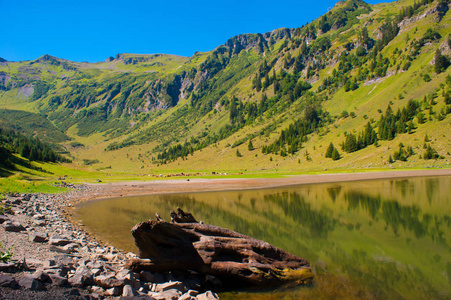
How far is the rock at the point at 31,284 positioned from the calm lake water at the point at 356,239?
673 cm

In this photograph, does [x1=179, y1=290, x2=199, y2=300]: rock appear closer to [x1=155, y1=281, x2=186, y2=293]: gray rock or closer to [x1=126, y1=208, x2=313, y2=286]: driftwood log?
[x1=155, y1=281, x2=186, y2=293]: gray rock

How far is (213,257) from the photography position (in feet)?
40.6

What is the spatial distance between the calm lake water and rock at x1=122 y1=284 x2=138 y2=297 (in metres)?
3.77

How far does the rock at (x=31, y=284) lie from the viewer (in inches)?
296

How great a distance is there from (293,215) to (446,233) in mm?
11673

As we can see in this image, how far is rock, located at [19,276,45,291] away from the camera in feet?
24.6

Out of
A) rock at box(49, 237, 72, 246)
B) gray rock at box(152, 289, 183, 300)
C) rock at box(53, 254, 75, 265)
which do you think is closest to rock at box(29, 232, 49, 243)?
rock at box(49, 237, 72, 246)

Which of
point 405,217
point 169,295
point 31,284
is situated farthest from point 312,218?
point 31,284

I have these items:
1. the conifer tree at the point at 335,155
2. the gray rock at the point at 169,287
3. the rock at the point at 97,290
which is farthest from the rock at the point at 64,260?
the conifer tree at the point at 335,155

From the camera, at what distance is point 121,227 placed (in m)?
23.4

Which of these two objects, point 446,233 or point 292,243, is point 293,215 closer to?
point 292,243

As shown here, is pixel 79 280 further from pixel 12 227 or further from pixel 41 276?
pixel 12 227

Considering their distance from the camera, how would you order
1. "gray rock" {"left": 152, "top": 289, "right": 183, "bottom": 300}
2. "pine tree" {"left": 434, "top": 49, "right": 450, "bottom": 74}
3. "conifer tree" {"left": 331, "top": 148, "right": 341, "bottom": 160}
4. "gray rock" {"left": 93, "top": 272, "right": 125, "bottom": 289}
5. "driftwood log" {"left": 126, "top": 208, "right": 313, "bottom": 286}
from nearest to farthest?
"gray rock" {"left": 93, "top": 272, "right": 125, "bottom": 289} < "gray rock" {"left": 152, "top": 289, "right": 183, "bottom": 300} < "driftwood log" {"left": 126, "top": 208, "right": 313, "bottom": 286} < "conifer tree" {"left": 331, "top": 148, "right": 341, "bottom": 160} < "pine tree" {"left": 434, "top": 49, "right": 450, "bottom": 74}

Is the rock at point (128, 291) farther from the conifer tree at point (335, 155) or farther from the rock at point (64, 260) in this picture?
the conifer tree at point (335, 155)
